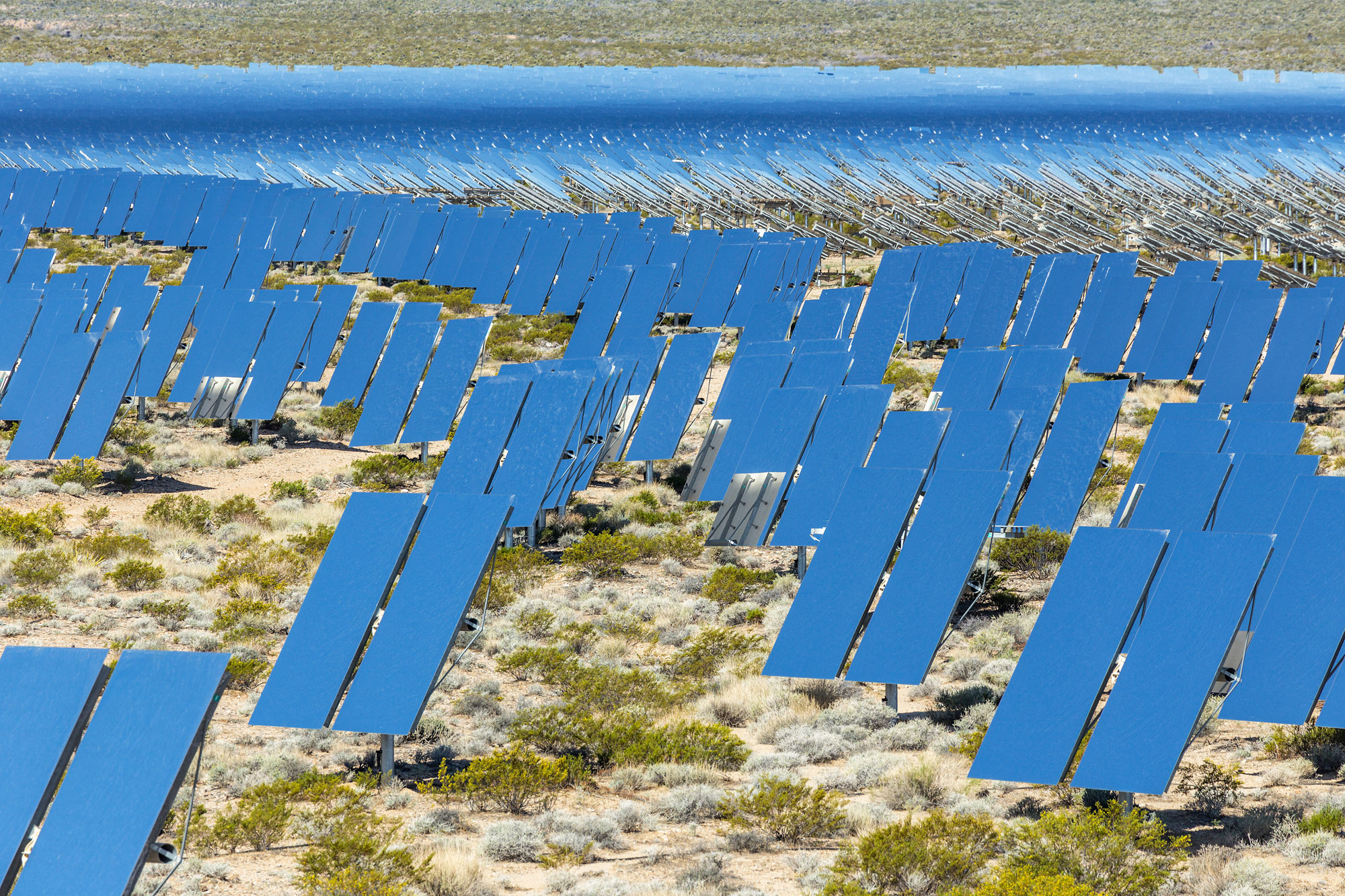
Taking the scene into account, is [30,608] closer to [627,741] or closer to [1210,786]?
[627,741]

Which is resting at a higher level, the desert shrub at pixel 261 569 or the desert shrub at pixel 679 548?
the desert shrub at pixel 679 548

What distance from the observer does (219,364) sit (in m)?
20.0

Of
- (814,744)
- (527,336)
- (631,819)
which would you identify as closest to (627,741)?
(631,819)

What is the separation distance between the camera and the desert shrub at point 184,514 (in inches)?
607

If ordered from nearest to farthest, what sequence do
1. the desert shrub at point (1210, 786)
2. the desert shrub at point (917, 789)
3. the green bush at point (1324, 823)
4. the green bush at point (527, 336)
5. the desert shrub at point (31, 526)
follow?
the green bush at point (1324, 823) → the desert shrub at point (1210, 786) → the desert shrub at point (917, 789) → the desert shrub at point (31, 526) → the green bush at point (527, 336)

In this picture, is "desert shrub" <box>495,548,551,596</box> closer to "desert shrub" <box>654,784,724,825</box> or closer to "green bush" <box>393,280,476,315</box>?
"desert shrub" <box>654,784,724,825</box>

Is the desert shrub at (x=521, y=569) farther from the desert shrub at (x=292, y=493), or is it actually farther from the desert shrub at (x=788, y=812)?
the desert shrub at (x=788, y=812)

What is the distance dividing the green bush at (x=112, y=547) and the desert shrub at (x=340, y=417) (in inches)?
238

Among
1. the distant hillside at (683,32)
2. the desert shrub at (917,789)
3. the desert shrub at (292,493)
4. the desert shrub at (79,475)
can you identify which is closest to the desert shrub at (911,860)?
the desert shrub at (917,789)

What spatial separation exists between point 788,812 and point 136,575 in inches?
308

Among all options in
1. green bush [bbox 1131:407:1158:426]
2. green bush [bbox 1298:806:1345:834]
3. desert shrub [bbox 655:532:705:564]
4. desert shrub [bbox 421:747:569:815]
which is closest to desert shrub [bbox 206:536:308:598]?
desert shrub [bbox 655:532:705:564]

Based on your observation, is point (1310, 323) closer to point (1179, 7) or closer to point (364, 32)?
point (364, 32)

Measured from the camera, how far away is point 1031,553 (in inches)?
532

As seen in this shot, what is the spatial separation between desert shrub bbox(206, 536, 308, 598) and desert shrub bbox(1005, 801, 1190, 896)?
26.3ft
